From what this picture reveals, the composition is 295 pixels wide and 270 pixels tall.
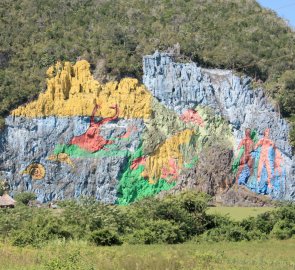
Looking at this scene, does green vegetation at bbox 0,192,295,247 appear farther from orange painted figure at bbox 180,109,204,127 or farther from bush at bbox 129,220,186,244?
orange painted figure at bbox 180,109,204,127

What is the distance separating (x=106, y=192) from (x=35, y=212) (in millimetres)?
14962

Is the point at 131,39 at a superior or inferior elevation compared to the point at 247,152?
superior

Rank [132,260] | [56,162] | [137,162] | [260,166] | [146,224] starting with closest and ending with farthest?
1. [132,260]
2. [146,224]
3. [56,162]
4. [137,162]
5. [260,166]

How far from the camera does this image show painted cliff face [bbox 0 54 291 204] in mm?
43344

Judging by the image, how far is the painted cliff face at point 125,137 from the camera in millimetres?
43344

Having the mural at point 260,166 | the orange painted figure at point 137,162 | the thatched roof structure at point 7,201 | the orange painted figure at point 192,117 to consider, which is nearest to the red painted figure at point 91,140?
the orange painted figure at point 137,162

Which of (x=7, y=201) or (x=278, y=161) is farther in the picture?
(x=278, y=161)

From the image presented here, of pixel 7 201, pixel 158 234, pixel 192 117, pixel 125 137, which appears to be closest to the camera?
pixel 158 234

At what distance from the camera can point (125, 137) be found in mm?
44719

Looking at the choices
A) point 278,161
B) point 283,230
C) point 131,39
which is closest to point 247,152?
point 278,161

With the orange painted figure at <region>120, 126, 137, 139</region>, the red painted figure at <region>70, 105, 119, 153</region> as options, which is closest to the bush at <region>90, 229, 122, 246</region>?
the red painted figure at <region>70, 105, 119, 153</region>

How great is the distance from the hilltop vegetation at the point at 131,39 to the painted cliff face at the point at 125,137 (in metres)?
1.88

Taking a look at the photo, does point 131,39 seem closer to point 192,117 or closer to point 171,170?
point 192,117

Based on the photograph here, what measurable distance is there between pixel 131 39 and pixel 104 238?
30830 millimetres
